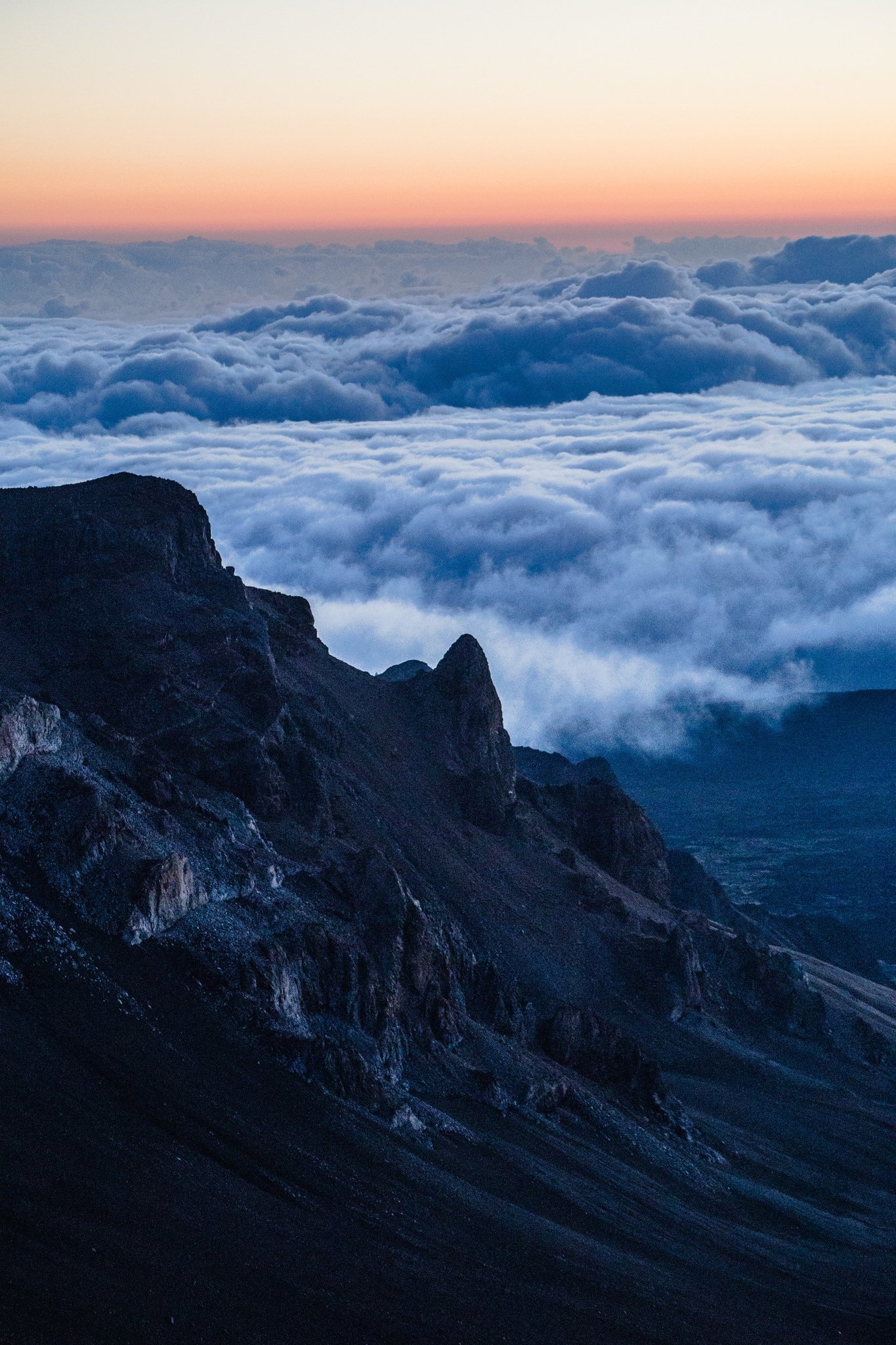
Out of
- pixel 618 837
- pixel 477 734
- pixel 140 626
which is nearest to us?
pixel 140 626

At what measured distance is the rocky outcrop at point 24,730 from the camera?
66.8 metres

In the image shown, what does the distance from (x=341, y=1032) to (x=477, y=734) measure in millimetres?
48257

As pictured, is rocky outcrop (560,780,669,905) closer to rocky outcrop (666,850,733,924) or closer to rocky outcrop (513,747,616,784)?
rocky outcrop (666,850,733,924)

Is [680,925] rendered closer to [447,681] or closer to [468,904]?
[468,904]

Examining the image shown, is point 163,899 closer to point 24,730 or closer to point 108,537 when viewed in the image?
point 24,730

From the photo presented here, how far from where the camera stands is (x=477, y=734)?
113 meters

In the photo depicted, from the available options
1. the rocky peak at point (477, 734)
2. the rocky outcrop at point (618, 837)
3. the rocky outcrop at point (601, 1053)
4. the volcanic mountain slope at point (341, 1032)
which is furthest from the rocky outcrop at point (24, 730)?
the rocky outcrop at point (618, 837)

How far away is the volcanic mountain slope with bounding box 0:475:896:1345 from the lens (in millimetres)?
49062

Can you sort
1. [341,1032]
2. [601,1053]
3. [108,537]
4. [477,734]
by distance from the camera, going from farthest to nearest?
[477,734], [108,537], [601,1053], [341,1032]

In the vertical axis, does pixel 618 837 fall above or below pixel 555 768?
above

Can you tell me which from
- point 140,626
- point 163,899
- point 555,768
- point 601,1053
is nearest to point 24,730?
point 163,899

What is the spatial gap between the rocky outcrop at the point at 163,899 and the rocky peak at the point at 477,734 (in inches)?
1730

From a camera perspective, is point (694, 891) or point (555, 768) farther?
point (555, 768)

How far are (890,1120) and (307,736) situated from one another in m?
47.0
